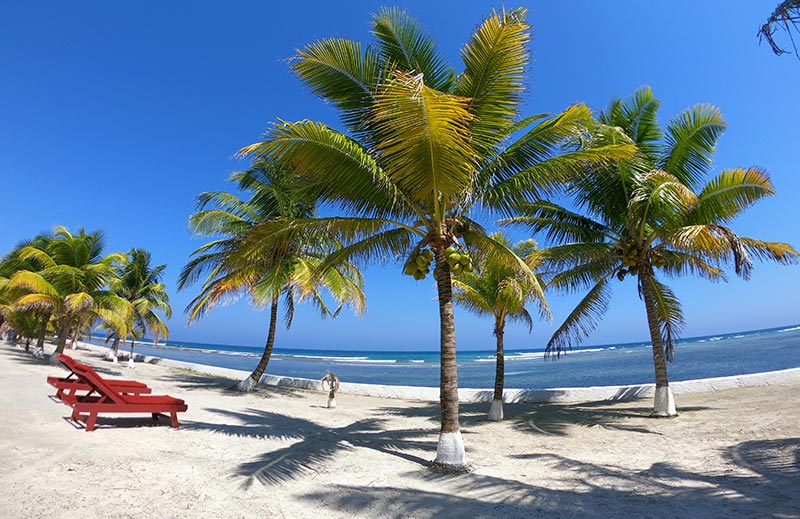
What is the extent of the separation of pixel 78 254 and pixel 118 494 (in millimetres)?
15714

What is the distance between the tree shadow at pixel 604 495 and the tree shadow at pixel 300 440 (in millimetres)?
866

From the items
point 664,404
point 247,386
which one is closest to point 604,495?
point 664,404

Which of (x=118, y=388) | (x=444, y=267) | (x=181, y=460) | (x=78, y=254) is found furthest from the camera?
(x=78, y=254)

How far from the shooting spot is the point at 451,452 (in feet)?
18.0

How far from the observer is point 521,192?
657 cm

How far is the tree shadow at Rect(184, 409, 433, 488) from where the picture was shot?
16.6 feet

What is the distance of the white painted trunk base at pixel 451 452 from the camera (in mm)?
5441

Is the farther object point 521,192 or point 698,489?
point 521,192

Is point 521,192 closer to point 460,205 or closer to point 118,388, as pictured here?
point 460,205

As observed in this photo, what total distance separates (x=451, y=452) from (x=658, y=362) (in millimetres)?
6527

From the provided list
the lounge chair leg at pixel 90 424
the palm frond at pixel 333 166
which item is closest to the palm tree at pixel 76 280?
the lounge chair leg at pixel 90 424

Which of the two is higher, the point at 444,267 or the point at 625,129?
the point at 625,129

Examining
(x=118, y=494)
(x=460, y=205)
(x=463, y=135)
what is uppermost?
(x=463, y=135)

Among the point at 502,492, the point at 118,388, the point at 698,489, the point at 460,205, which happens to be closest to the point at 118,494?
the point at 502,492
